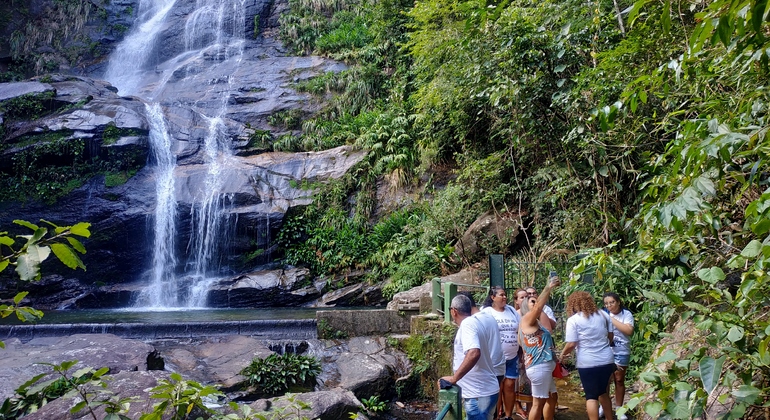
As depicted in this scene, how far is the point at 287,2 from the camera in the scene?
1008 inches

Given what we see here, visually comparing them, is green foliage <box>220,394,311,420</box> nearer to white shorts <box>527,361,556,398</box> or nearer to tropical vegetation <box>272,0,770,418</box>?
tropical vegetation <box>272,0,770,418</box>

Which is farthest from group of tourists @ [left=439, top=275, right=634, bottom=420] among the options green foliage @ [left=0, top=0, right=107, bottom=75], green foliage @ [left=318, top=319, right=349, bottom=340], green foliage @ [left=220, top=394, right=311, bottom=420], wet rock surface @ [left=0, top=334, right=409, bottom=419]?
green foliage @ [left=0, top=0, right=107, bottom=75]

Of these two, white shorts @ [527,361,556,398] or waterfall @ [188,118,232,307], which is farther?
waterfall @ [188,118,232,307]

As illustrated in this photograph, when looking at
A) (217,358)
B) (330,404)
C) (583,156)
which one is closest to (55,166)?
(217,358)

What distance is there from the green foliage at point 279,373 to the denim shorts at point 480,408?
4.00m

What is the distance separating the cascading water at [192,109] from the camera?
16031 millimetres

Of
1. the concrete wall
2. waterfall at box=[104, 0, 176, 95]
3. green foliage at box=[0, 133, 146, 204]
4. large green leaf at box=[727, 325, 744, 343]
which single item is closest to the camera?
large green leaf at box=[727, 325, 744, 343]

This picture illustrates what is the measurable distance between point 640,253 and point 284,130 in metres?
17.8

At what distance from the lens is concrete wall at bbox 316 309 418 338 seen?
9125 mm

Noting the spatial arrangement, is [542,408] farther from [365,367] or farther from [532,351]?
[365,367]

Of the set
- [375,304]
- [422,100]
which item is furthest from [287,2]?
[375,304]

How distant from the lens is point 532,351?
5105mm

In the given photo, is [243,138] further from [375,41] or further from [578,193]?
[578,193]

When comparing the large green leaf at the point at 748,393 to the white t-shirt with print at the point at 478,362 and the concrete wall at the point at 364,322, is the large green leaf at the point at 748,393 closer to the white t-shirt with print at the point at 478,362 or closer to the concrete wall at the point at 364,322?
the white t-shirt with print at the point at 478,362
